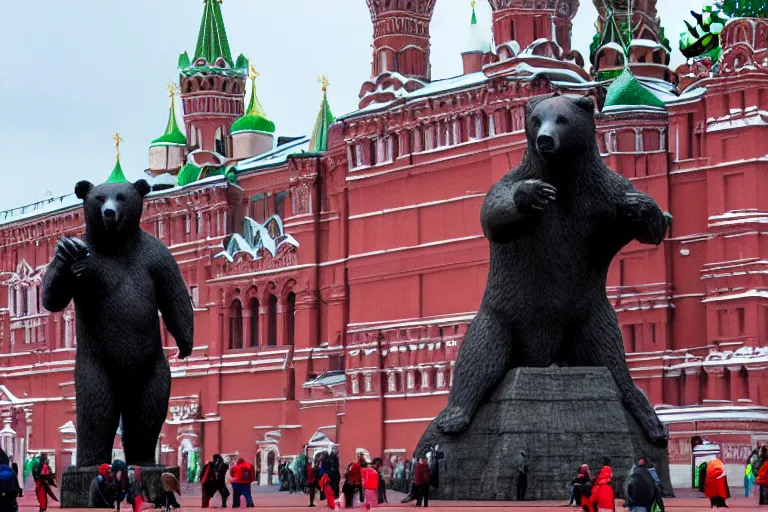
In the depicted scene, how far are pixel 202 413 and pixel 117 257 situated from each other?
3745 cm

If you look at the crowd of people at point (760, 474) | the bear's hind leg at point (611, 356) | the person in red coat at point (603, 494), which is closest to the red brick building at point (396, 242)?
the crowd of people at point (760, 474)

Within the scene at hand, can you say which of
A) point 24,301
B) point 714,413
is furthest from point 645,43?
point 24,301

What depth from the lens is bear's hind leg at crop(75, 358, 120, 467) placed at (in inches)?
648

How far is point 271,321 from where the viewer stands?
52.4 m

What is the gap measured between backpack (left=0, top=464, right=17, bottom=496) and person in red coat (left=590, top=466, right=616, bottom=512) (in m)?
4.65

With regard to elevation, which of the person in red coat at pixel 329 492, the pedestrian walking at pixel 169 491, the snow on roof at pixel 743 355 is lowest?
the person in red coat at pixel 329 492

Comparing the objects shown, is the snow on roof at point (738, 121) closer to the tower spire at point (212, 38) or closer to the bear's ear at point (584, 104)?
the tower spire at point (212, 38)

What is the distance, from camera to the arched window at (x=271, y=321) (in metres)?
52.3

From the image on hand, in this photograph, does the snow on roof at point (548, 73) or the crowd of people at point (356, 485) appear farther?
the snow on roof at point (548, 73)

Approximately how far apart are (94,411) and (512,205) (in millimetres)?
4304

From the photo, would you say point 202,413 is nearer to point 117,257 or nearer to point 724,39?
point 724,39

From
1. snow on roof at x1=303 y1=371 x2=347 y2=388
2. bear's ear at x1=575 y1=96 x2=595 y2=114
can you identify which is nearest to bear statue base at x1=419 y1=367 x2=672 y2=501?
bear's ear at x1=575 y1=96 x2=595 y2=114

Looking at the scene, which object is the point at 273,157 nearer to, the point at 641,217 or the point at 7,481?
the point at 641,217

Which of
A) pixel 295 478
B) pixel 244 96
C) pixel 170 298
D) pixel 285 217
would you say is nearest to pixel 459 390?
pixel 170 298
